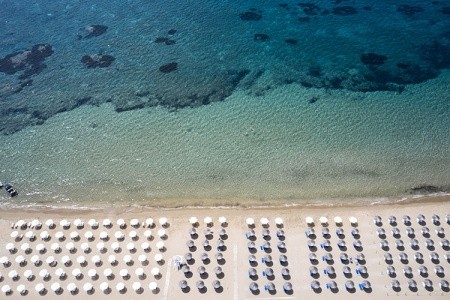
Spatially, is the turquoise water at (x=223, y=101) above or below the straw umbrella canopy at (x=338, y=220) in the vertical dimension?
below

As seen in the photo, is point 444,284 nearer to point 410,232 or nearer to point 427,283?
point 427,283

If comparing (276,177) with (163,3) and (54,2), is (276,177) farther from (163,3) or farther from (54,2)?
(54,2)

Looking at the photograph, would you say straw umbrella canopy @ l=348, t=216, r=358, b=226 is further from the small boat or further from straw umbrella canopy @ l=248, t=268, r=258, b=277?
the small boat

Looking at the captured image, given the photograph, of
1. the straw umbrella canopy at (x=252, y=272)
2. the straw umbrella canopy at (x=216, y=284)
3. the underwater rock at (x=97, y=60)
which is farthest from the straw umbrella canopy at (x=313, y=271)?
the underwater rock at (x=97, y=60)

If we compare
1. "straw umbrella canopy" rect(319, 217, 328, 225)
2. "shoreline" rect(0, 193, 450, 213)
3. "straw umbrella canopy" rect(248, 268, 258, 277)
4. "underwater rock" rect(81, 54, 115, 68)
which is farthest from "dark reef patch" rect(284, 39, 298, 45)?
"straw umbrella canopy" rect(248, 268, 258, 277)

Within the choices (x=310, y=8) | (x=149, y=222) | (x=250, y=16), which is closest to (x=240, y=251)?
(x=149, y=222)

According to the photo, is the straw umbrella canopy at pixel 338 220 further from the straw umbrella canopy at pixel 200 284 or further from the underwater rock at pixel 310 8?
the underwater rock at pixel 310 8

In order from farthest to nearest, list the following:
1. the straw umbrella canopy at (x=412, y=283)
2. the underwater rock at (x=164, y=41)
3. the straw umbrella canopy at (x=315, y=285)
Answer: the underwater rock at (x=164, y=41), the straw umbrella canopy at (x=315, y=285), the straw umbrella canopy at (x=412, y=283)

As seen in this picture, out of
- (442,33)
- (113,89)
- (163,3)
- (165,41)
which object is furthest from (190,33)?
(442,33)
